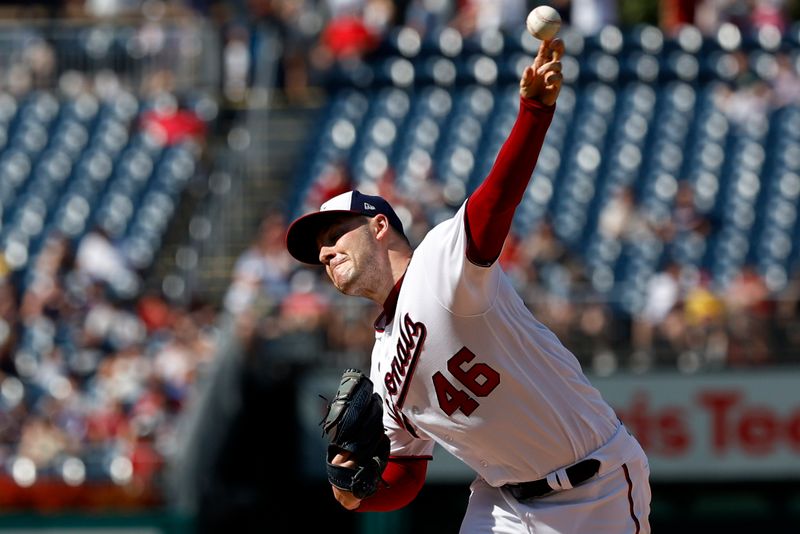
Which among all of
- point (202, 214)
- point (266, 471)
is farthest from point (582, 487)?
point (202, 214)

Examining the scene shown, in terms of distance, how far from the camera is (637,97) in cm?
1614

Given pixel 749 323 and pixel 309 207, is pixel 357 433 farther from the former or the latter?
pixel 309 207

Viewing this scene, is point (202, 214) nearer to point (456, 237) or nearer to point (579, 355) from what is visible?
point (579, 355)

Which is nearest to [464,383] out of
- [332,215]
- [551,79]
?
[332,215]

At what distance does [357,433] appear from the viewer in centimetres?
450

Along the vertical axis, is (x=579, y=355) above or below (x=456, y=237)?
below

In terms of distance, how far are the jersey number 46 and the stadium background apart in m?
7.15

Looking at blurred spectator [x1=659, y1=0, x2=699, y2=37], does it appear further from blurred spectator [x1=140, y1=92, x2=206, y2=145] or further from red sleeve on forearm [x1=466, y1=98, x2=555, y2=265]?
red sleeve on forearm [x1=466, y1=98, x2=555, y2=265]

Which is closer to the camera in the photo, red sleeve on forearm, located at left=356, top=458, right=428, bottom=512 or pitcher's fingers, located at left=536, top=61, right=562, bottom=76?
pitcher's fingers, located at left=536, top=61, right=562, bottom=76

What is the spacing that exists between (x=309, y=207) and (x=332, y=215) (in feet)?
32.4

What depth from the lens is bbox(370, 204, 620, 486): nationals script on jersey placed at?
412cm

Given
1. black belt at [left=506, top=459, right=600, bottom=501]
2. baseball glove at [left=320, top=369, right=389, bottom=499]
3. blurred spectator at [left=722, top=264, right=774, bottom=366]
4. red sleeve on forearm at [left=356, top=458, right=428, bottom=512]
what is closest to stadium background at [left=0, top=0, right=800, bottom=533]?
blurred spectator at [left=722, top=264, right=774, bottom=366]

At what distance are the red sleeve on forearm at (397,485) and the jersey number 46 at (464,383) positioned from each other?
550 mm

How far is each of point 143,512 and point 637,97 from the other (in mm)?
7059
